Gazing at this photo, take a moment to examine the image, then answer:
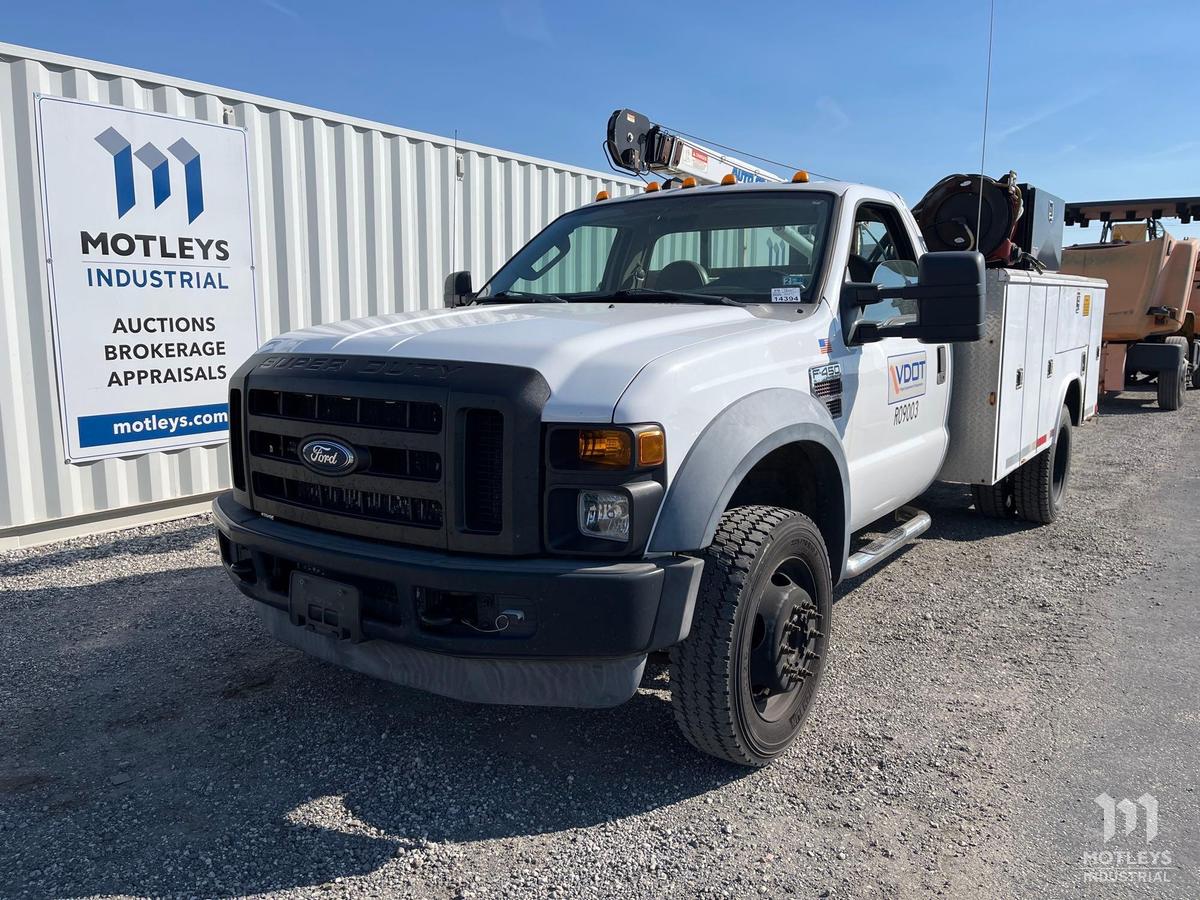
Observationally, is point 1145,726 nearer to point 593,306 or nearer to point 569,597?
point 569,597

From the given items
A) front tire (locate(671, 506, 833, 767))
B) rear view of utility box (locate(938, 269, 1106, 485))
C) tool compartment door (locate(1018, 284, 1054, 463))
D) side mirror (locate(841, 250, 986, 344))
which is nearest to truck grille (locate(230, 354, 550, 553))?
front tire (locate(671, 506, 833, 767))

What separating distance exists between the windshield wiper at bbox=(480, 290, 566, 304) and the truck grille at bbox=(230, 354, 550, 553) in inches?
48.2

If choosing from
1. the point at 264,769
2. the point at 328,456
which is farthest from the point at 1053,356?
the point at 264,769

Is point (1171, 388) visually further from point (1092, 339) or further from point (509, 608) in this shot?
point (509, 608)

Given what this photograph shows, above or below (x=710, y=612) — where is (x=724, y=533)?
above

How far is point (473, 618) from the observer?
8.66 ft

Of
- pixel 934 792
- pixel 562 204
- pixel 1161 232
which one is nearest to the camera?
pixel 934 792

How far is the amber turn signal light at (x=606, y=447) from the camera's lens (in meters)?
2.51

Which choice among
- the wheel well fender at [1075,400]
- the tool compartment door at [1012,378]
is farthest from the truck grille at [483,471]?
the wheel well fender at [1075,400]

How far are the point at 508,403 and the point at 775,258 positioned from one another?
5.93ft

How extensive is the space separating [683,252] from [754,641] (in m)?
1.90

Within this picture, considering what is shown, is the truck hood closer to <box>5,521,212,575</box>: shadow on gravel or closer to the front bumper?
the front bumper

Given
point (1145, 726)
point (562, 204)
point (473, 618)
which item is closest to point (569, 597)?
point (473, 618)

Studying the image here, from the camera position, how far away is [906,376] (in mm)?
4227
